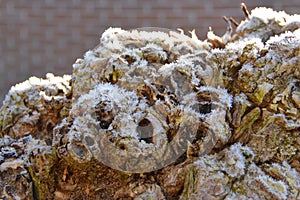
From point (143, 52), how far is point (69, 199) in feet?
1.06

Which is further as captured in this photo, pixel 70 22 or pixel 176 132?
pixel 70 22

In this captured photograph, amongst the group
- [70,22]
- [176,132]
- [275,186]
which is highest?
[70,22]

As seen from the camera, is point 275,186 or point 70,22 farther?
point 70,22

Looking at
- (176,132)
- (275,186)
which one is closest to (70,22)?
(176,132)

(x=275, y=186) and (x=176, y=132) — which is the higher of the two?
(x=176, y=132)

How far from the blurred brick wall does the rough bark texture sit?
152 cm

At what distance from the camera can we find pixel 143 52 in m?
0.86

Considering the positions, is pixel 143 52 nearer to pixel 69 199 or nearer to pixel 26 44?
pixel 69 199

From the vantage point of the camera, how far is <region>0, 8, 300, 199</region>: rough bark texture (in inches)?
29.0

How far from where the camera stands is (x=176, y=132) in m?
0.77

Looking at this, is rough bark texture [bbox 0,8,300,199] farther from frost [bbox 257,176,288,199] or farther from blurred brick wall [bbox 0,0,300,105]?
blurred brick wall [bbox 0,0,300,105]

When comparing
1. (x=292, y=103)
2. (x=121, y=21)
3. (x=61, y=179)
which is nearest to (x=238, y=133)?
(x=292, y=103)

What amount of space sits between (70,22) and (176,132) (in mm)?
1943

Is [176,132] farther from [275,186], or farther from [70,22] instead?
[70,22]
